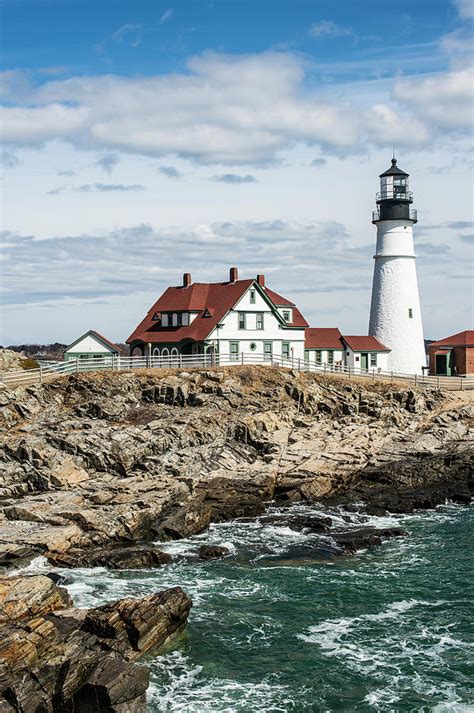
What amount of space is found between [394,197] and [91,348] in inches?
956

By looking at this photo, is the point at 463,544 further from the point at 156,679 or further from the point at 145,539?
the point at 156,679

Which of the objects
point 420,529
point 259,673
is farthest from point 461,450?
point 259,673

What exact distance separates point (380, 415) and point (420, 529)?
14847 millimetres

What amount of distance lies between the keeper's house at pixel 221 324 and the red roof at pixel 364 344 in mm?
4063

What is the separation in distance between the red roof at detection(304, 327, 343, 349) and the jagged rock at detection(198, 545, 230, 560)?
99.9 feet

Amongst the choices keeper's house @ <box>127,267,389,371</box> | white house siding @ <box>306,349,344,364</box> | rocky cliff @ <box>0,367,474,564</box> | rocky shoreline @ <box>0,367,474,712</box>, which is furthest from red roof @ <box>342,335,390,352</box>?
rocky cliff @ <box>0,367,474,564</box>

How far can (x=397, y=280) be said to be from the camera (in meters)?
56.1

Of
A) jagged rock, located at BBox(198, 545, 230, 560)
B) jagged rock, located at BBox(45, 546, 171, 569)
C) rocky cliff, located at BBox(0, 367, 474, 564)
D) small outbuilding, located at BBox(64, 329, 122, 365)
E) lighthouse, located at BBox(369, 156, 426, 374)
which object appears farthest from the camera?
lighthouse, located at BBox(369, 156, 426, 374)

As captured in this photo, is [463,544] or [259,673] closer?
[259,673]

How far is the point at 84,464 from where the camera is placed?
115 feet

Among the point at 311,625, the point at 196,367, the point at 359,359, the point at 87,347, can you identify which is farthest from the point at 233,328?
the point at 311,625

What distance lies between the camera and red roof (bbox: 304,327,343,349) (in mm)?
56969

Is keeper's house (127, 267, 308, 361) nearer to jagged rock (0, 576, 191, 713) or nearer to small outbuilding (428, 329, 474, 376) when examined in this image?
small outbuilding (428, 329, 474, 376)

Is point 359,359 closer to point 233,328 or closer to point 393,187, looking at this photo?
point 233,328
